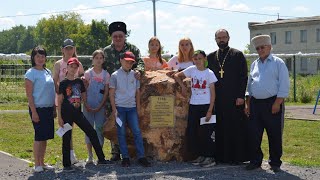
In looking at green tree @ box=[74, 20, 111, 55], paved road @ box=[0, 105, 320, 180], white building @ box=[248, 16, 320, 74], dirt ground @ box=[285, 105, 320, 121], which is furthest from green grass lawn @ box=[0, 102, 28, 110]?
green tree @ box=[74, 20, 111, 55]

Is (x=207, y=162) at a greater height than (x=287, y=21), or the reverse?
(x=287, y=21)

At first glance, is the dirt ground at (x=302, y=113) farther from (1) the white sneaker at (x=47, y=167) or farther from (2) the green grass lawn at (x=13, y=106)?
(1) the white sneaker at (x=47, y=167)

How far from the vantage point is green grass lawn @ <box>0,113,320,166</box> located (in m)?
9.74

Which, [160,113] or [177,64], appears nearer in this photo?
[160,113]

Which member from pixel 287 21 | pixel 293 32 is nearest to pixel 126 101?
pixel 293 32

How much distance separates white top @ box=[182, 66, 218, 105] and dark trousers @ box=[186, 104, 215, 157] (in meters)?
0.10

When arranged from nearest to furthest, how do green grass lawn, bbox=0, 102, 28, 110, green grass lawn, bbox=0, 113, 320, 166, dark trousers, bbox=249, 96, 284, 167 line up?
1. dark trousers, bbox=249, 96, 284, 167
2. green grass lawn, bbox=0, 113, 320, 166
3. green grass lawn, bbox=0, 102, 28, 110

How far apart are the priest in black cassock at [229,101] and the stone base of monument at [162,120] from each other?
54cm

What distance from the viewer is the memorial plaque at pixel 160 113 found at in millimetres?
8758

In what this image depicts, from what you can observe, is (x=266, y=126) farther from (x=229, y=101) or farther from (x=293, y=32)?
(x=293, y=32)

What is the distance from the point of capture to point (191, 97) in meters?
8.45

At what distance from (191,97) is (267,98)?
3.59 feet

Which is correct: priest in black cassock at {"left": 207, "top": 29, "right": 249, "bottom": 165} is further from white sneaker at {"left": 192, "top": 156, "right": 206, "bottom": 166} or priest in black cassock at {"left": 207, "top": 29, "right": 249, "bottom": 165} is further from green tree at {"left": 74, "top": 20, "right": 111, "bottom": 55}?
green tree at {"left": 74, "top": 20, "right": 111, "bottom": 55}

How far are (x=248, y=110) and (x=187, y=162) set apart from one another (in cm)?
123
